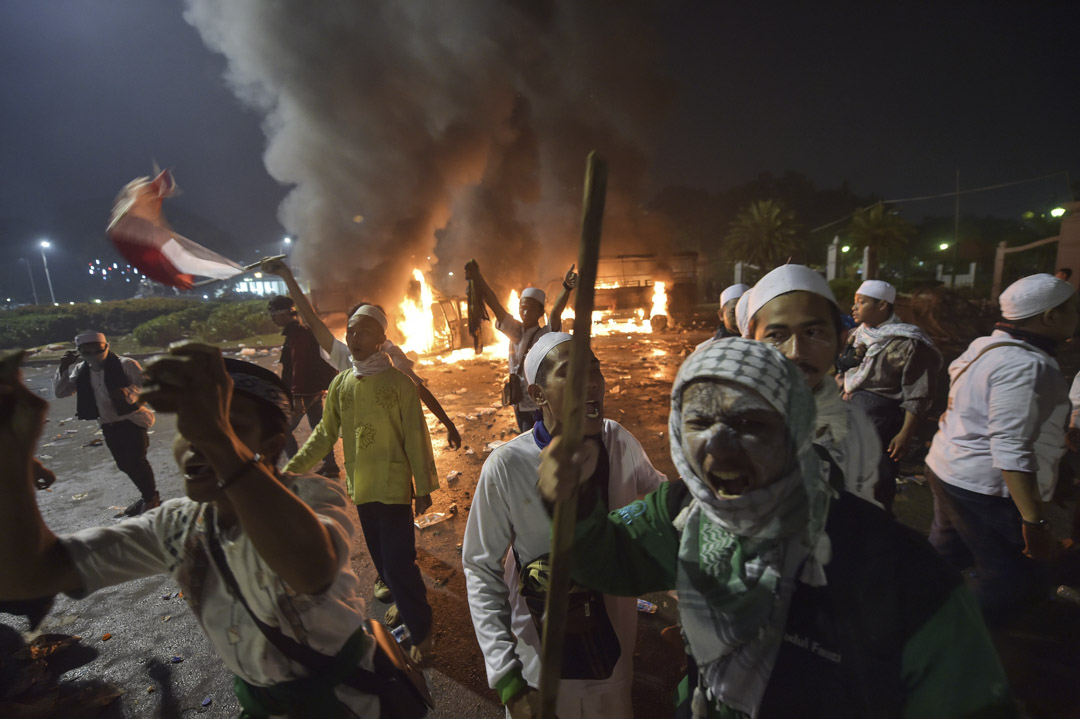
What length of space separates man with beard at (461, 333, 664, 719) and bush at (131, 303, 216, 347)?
996 inches

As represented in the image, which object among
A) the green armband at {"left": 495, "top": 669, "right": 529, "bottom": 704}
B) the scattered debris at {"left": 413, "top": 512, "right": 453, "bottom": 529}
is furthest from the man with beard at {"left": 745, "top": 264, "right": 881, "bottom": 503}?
the scattered debris at {"left": 413, "top": 512, "right": 453, "bottom": 529}

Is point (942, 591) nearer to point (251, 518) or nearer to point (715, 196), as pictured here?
point (251, 518)

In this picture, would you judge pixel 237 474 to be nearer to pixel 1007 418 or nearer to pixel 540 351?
pixel 540 351

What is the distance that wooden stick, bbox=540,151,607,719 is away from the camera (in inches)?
38.0

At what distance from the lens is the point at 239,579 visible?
1386mm

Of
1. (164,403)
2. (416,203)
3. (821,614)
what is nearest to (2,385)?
(164,403)

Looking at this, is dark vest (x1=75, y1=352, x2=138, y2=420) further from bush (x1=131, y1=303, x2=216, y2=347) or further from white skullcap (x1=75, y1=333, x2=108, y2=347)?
bush (x1=131, y1=303, x2=216, y2=347)

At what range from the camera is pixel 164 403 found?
1.03 m

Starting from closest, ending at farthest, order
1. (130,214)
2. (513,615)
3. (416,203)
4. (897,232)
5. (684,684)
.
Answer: (684,684)
(513,615)
(130,214)
(416,203)
(897,232)

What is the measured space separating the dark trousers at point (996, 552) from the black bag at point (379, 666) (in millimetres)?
2685

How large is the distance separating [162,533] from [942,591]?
2166mm

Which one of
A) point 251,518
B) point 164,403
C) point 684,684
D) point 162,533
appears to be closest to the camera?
point 164,403

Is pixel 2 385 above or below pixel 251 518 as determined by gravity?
above

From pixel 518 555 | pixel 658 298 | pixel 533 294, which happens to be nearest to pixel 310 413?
pixel 533 294
